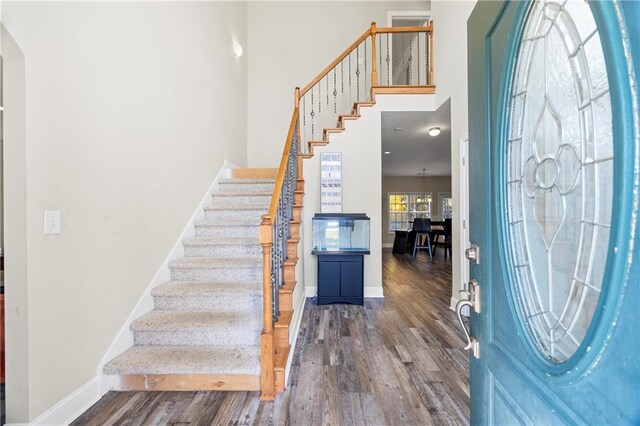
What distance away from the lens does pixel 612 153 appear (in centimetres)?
48

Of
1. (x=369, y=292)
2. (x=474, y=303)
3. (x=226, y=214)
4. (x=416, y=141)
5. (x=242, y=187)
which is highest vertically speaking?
(x=416, y=141)

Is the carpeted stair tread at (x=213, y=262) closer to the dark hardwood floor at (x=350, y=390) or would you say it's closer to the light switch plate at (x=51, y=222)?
the dark hardwood floor at (x=350, y=390)

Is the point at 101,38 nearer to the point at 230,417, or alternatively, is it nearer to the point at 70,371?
the point at 70,371

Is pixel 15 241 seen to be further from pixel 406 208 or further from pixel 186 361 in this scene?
pixel 406 208

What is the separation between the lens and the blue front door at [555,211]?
438 millimetres

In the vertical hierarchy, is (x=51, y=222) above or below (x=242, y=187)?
below

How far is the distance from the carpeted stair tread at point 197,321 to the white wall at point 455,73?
93.8 inches

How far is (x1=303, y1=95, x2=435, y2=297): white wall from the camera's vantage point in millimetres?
3877

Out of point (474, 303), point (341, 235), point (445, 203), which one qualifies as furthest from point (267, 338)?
point (445, 203)

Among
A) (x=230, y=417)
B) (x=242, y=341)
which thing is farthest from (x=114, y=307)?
(x=230, y=417)

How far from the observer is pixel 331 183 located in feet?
12.5

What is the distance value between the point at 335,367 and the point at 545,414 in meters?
1.75

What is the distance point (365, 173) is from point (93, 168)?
115 inches

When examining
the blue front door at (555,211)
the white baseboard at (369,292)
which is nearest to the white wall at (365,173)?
the white baseboard at (369,292)
